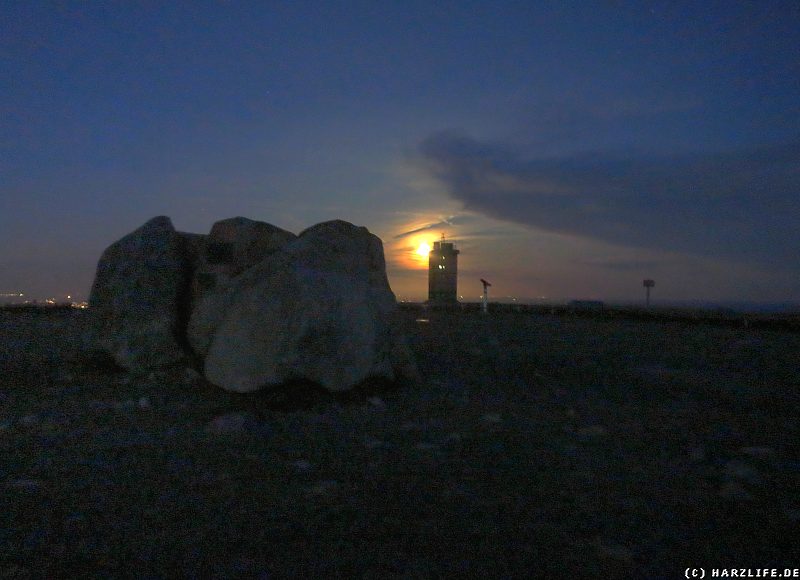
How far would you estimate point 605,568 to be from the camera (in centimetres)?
326

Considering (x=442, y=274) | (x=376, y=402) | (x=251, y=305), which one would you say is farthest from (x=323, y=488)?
(x=442, y=274)

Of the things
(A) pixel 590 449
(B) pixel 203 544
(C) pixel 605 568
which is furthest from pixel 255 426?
(C) pixel 605 568

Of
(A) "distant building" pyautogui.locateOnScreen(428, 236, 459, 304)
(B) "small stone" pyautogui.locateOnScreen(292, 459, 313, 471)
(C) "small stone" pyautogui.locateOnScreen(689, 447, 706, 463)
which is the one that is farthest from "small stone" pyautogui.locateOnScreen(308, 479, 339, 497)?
(A) "distant building" pyautogui.locateOnScreen(428, 236, 459, 304)

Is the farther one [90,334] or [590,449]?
[90,334]

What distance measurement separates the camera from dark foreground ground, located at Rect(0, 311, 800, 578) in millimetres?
3389

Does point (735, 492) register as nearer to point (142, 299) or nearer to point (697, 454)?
point (697, 454)

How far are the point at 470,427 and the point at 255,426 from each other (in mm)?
1964

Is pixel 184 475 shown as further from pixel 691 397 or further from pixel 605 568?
pixel 691 397

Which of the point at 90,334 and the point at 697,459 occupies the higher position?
the point at 90,334

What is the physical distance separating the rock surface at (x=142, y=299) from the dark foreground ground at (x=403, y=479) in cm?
45

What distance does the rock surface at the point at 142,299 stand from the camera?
8.77 meters

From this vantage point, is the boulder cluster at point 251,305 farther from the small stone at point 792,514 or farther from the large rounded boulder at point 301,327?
the small stone at point 792,514

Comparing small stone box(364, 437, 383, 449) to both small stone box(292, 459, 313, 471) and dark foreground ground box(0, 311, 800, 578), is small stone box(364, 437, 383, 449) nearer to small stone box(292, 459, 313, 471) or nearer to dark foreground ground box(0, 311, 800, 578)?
dark foreground ground box(0, 311, 800, 578)

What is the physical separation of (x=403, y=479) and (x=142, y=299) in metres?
5.75
